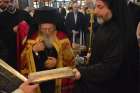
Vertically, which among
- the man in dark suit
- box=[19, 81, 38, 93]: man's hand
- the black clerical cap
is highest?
the black clerical cap

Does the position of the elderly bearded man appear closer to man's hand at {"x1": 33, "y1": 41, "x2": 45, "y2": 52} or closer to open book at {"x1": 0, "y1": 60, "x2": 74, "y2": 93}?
man's hand at {"x1": 33, "y1": 41, "x2": 45, "y2": 52}

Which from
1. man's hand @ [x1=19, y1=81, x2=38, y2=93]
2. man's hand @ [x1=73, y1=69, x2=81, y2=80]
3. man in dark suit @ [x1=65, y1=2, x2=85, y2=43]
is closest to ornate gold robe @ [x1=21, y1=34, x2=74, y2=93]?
man's hand @ [x1=73, y1=69, x2=81, y2=80]

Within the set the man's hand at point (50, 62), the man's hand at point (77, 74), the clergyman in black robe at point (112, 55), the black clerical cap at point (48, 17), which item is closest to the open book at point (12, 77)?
the man's hand at point (77, 74)

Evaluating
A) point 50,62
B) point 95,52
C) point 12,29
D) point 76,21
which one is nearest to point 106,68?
point 95,52

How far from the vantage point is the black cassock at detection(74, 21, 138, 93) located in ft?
9.52

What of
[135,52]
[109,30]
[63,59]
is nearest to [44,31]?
[63,59]

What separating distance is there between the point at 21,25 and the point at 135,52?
1.40m

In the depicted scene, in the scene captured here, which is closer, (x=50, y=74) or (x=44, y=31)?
(x=50, y=74)

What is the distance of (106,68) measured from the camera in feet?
9.50

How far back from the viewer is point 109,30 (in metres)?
2.97

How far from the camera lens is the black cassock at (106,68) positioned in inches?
114

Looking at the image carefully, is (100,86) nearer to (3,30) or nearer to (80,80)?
(80,80)

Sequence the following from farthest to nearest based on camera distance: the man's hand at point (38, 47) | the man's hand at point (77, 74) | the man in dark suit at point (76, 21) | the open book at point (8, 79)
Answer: the man in dark suit at point (76, 21)
the man's hand at point (38, 47)
the man's hand at point (77, 74)
the open book at point (8, 79)

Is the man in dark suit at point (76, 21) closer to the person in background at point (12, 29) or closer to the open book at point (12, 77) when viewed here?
the person in background at point (12, 29)
